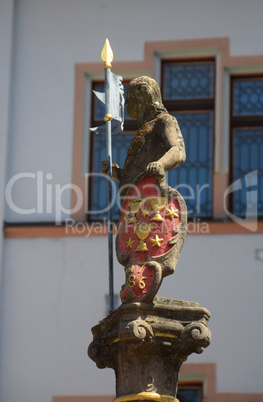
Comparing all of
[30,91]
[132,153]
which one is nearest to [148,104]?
[132,153]

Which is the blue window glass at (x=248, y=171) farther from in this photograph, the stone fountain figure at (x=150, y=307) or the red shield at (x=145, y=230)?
the red shield at (x=145, y=230)

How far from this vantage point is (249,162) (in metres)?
14.8

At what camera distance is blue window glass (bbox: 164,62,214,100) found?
15016 millimetres

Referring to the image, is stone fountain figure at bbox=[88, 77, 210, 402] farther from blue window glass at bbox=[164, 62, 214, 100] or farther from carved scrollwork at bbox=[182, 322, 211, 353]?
blue window glass at bbox=[164, 62, 214, 100]

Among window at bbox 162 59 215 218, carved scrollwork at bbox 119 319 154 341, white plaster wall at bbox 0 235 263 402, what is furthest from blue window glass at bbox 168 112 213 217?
carved scrollwork at bbox 119 319 154 341

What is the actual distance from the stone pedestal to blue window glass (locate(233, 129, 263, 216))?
17.0 ft

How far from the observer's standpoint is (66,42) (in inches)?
604

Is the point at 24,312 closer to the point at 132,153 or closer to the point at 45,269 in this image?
the point at 45,269

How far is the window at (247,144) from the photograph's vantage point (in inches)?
574

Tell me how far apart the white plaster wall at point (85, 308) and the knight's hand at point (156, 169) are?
14.7ft

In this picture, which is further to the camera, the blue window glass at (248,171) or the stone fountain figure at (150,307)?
the blue window glass at (248,171)

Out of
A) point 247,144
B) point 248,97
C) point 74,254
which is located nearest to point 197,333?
point 74,254

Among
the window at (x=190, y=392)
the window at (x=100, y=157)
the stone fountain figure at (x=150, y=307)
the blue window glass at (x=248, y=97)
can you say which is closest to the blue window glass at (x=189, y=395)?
the window at (x=190, y=392)

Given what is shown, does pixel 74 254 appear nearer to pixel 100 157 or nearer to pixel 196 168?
pixel 100 157
